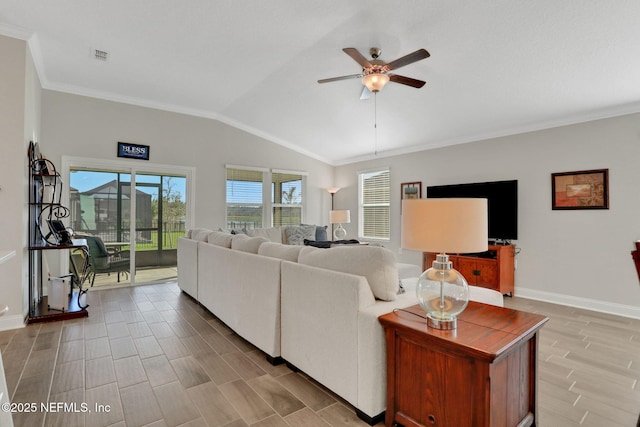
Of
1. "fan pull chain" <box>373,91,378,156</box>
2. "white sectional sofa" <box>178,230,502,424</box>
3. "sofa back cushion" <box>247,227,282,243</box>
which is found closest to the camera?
"white sectional sofa" <box>178,230,502,424</box>

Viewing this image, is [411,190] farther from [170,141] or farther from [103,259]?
[103,259]

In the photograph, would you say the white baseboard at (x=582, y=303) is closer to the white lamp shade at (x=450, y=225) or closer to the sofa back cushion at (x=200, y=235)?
the white lamp shade at (x=450, y=225)

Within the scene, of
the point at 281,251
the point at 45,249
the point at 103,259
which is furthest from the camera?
the point at 103,259

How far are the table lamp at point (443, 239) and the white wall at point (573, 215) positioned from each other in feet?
11.9

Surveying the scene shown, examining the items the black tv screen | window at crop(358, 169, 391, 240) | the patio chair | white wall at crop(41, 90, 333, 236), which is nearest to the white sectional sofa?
the black tv screen

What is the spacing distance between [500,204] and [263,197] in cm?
428

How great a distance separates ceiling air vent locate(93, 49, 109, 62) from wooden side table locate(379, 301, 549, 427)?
4.30 metres

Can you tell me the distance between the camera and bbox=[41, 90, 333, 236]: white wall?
4.68 meters

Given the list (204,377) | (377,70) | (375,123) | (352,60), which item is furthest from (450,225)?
(375,123)

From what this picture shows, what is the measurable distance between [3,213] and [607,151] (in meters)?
6.72

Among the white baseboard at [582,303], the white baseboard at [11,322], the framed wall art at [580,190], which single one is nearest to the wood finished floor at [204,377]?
the white baseboard at [11,322]

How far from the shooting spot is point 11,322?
10.5ft

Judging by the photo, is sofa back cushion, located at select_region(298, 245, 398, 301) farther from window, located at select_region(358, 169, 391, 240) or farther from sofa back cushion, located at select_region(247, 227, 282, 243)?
window, located at select_region(358, 169, 391, 240)

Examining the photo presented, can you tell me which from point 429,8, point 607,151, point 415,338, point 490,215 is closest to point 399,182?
point 490,215
